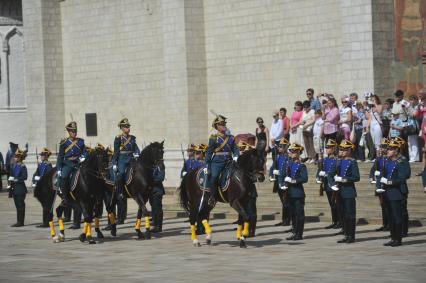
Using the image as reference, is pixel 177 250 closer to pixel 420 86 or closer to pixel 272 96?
pixel 420 86

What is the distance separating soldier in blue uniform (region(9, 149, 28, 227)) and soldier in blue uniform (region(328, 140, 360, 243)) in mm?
8995

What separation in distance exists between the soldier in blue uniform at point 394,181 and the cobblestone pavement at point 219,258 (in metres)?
0.56

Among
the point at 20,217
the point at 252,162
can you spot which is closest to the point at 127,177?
the point at 252,162

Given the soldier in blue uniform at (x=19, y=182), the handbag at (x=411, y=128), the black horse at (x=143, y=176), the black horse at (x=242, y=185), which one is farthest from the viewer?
the soldier in blue uniform at (x=19, y=182)

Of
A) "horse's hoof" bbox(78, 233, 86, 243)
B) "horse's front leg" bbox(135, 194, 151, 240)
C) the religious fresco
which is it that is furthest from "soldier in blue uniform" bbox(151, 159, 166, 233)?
the religious fresco

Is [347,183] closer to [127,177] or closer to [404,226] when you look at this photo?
[404,226]

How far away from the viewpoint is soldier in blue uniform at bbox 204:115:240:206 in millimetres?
19953

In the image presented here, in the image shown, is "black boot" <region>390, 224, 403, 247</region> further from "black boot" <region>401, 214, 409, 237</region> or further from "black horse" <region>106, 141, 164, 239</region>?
"black horse" <region>106, 141, 164, 239</region>

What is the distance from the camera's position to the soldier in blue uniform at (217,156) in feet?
65.5

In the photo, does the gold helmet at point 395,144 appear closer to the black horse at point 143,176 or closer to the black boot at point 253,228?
the black boot at point 253,228

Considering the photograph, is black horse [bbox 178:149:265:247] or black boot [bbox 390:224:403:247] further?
black horse [bbox 178:149:265:247]

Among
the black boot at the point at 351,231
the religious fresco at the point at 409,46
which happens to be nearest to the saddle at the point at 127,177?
the black boot at the point at 351,231

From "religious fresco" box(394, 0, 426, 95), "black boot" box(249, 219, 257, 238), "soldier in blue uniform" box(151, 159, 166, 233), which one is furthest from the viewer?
"religious fresco" box(394, 0, 426, 95)

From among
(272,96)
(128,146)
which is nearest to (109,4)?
(272,96)
